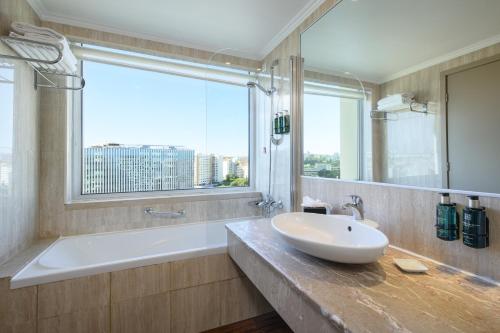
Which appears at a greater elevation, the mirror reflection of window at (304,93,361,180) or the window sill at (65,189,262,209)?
the mirror reflection of window at (304,93,361,180)

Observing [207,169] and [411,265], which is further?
[207,169]

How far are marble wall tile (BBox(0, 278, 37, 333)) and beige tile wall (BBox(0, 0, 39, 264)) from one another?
309mm

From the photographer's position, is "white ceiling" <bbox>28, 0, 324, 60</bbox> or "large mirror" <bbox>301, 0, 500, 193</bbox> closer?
"large mirror" <bbox>301, 0, 500, 193</bbox>

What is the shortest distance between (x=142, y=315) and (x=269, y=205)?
139cm

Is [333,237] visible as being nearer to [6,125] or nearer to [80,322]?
[80,322]

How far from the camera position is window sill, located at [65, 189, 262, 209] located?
2073 millimetres

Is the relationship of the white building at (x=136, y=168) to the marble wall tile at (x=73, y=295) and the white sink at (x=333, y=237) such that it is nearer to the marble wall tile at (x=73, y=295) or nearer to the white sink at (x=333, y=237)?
the marble wall tile at (x=73, y=295)

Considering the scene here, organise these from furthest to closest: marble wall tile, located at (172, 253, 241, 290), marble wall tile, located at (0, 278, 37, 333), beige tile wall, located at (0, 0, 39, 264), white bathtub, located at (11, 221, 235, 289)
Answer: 1. marble wall tile, located at (172, 253, 241, 290)
2. beige tile wall, located at (0, 0, 39, 264)
3. white bathtub, located at (11, 221, 235, 289)
4. marble wall tile, located at (0, 278, 37, 333)

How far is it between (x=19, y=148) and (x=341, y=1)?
2428 mm

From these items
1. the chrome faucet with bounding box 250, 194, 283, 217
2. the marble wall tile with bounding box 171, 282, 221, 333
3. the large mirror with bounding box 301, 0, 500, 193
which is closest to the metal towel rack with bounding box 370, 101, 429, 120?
the large mirror with bounding box 301, 0, 500, 193

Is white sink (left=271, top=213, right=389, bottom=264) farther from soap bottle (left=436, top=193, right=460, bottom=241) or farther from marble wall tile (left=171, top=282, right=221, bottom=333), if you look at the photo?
marble wall tile (left=171, top=282, right=221, bottom=333)

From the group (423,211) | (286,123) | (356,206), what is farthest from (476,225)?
(286,123)

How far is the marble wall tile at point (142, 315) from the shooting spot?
4.76 ft

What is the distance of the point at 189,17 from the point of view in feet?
6.40
